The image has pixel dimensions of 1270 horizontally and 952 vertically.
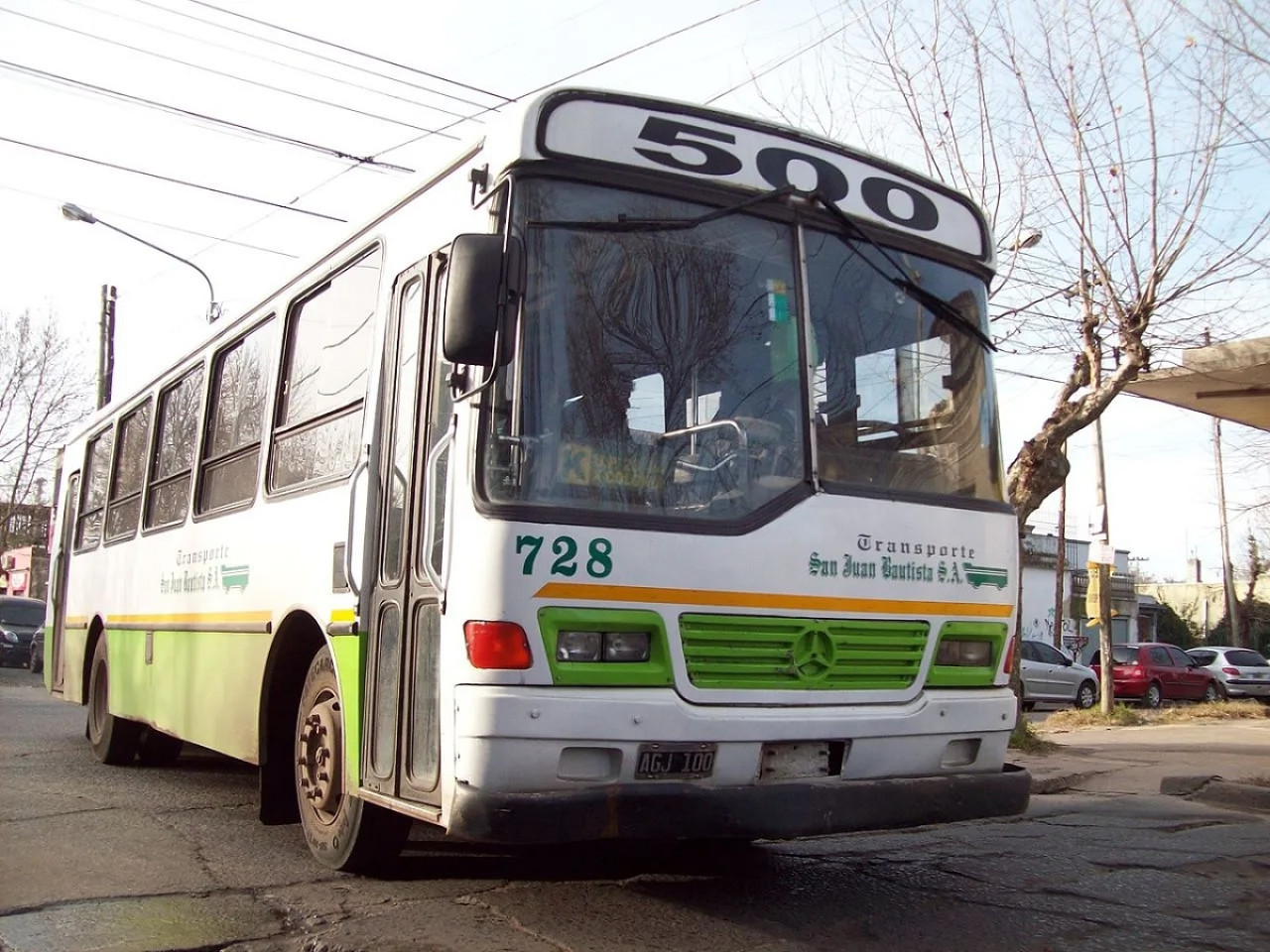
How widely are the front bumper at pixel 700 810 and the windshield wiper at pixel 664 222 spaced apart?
205cm

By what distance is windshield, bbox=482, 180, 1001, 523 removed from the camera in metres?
4.56

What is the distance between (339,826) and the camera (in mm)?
5551

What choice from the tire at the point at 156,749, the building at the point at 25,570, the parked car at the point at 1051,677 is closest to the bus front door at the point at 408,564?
the tire at the point at 156,749

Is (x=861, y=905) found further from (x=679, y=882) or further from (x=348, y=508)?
(x=348, y=508)

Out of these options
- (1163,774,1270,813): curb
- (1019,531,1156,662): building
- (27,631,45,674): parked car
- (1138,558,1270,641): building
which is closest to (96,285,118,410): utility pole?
(27,631,45,674): parked car

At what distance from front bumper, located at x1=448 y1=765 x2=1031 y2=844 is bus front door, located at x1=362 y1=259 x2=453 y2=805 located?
1.31 ft

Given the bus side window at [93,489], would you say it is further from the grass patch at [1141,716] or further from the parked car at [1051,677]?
the parked car at [1051,677]

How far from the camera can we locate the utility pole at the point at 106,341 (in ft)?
86.7

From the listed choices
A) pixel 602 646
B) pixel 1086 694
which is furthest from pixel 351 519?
pixel 1086 694

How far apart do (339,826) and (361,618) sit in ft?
3.23

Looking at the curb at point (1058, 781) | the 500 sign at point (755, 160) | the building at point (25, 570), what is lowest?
the curb at point (1058, 781)

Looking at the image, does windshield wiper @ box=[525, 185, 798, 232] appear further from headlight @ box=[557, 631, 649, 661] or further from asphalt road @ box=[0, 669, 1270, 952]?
asphalt road @ box=[0, 669, 1270, 952]

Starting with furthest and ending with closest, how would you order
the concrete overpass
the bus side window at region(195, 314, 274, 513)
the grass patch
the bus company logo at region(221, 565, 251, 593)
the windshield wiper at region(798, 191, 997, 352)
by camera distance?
1. the grass patch
2. the concrete overpass
3. the bus side window at region(195, 314, 274, 513)
4. the bus company logo at region(221, 565, 251, 593)
5. the windshield wiper at region(798, 191, 997, 352)

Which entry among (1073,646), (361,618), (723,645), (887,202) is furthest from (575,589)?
(1073,646)
